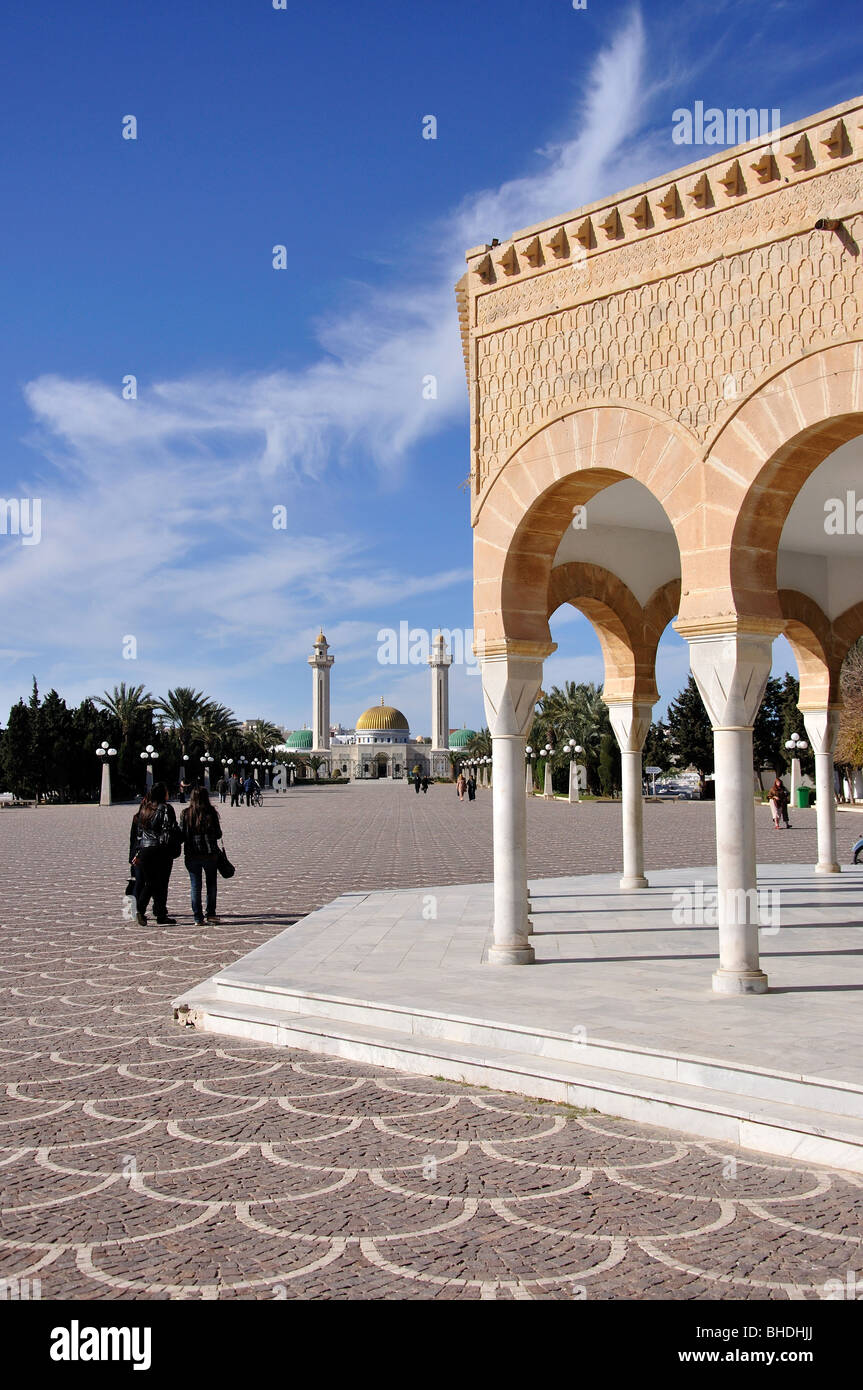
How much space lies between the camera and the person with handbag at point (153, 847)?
32.7 feet

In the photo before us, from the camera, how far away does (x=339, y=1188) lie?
3.92m

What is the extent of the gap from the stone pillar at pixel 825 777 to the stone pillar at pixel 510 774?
561 centimetres

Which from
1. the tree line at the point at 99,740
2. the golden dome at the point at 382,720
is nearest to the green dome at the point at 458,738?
the golden dome at the point at 382,720

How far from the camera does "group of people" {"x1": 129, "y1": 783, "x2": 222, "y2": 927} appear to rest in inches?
392

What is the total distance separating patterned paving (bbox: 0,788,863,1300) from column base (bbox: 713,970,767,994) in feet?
5.86

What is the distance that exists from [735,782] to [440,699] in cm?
11005

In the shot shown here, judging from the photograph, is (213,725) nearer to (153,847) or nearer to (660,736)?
(660,736)

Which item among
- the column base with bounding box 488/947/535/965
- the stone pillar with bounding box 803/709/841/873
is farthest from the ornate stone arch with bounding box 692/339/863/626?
the stone pillar with bounding box 803/709/841/873

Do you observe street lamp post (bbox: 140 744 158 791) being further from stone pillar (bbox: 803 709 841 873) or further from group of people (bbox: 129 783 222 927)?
stone pillar (bbox: 803 709 841 873)

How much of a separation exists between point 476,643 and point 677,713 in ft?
152

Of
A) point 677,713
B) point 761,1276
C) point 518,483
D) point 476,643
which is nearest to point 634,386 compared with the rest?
point 518,483

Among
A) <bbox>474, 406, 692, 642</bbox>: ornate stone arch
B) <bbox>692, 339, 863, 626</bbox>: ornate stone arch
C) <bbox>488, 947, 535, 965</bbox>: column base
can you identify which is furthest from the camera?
<bbox>488, 947, 535, 965</bbox>: column base

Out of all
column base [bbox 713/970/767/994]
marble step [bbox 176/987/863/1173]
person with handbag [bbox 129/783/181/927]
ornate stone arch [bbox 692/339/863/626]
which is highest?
ornate stone arch [bbox 692/339/863/626]

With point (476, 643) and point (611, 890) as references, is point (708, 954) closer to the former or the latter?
point (476, 643)
